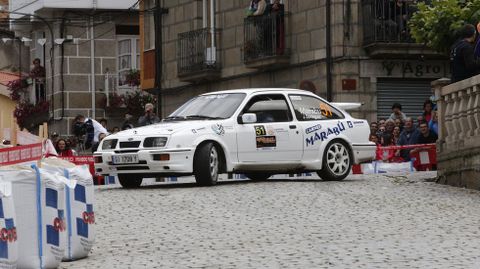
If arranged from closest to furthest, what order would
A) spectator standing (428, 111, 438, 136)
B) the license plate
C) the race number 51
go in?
the license plate
the race number 51
spectator standing (428, 111, 438, 136)

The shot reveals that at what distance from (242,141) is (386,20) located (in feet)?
42.0

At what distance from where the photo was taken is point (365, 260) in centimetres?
1269

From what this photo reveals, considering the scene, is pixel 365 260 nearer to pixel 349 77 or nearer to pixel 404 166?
pixel 404 166

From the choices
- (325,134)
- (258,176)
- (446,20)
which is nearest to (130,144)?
(325,134)

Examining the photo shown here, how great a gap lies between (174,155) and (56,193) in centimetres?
888

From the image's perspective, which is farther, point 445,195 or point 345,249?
point 445,195

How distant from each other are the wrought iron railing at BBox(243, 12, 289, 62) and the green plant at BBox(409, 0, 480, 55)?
1173 cm

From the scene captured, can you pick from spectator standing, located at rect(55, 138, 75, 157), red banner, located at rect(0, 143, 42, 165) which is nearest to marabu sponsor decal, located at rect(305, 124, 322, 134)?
spectator standing, located at rect(55, 138, 75, 157)

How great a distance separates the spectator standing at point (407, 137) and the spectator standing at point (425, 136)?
98 millimetres

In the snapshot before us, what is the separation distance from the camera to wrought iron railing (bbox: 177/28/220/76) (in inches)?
1587

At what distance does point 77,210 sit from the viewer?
13.9 m

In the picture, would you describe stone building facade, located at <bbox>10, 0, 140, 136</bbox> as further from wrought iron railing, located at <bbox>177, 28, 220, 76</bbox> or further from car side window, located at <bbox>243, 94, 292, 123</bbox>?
car side window, located at <bbox>243, 94, 292, 123</bbox>

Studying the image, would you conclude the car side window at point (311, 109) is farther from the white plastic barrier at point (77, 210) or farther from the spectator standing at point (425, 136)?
the white plastic barrier at point (77, 210)

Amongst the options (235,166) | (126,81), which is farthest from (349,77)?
(126,81)
